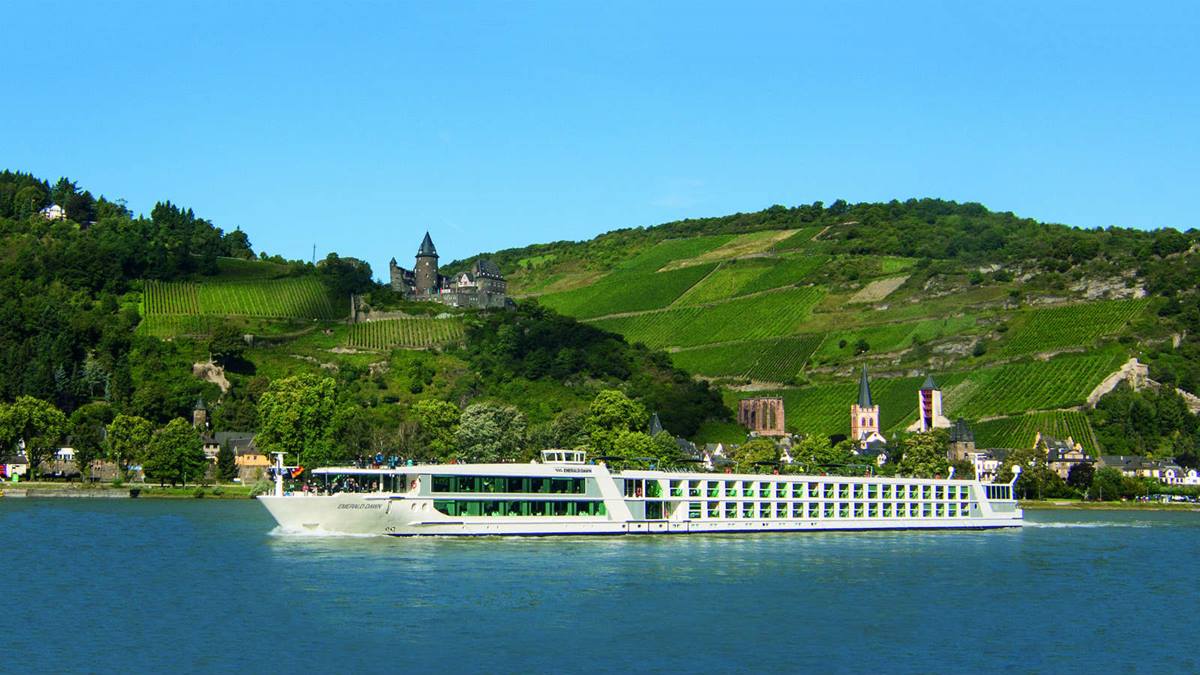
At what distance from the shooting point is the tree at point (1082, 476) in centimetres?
10506

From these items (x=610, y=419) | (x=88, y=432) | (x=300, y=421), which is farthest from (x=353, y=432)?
(x=88, y=432)

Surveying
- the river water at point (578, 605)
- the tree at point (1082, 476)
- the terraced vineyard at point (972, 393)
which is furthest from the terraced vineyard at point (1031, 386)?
the river water at point (578, 605)

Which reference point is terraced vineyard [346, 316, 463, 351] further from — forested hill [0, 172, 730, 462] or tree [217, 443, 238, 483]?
tree [217, 443, 238, 483]

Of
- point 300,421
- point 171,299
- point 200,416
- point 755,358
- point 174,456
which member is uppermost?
point 171,299

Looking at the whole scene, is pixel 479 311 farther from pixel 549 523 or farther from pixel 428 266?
pixel 549 523

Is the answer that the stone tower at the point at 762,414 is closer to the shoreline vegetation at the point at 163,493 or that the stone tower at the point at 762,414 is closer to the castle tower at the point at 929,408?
the castle tower at the point at 929,408

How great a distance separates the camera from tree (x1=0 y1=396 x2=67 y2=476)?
327 feet

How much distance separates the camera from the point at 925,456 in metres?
104

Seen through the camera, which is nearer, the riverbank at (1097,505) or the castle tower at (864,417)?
the riverbank at (1097,505)

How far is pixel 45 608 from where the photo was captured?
3641cm

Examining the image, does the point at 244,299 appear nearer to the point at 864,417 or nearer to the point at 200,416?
the point at 200,416

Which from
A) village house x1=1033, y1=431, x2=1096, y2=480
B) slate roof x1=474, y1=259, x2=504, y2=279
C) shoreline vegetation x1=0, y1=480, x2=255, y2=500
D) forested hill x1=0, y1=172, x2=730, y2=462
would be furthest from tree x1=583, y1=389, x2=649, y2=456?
slate roof x1=474, y1=259, x2=504, y2=279

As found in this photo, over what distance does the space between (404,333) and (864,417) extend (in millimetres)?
45872

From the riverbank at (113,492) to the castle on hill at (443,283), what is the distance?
8316 cm
